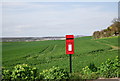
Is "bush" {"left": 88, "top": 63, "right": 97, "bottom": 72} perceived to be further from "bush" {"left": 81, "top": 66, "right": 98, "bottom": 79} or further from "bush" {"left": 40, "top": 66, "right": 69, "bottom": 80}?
"bush" {"left": 40, "top": 66, "right": 69, "bottom": 80}

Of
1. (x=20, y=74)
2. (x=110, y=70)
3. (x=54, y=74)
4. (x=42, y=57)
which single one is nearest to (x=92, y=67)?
(x=110, y=70)

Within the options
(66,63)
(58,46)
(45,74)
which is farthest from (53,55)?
(45,74)

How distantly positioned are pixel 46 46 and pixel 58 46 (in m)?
0.51

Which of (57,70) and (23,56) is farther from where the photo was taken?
(23,56)

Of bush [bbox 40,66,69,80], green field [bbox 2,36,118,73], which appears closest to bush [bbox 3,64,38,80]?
bush [bbox 40,66,69,80]

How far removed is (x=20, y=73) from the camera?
421 centimetres

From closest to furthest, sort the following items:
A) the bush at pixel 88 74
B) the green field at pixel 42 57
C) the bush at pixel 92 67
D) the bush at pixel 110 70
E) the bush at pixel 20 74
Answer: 1. the bush at pixel 20 74
2. the bush at pixel 88 74
3. the bush at pixel 110 70
4. the bush at pixel 92 67
5. the green field at pixel 42 57

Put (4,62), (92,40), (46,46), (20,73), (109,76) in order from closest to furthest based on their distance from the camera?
(20,73)
(109,76)
(4,62)
(46,46)
(92,40)

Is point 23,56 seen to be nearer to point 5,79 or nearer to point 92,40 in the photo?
point 5,79

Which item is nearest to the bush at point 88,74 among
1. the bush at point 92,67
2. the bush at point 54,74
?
the bush at point 92,67

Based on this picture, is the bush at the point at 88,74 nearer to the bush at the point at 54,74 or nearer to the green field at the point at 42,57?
the green field at the point at 42,57

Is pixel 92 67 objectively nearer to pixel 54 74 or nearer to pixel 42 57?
pixel 54 74

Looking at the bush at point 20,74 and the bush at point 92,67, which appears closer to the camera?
the bush at point 20,74

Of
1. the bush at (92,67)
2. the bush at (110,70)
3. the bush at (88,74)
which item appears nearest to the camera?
the bush at (88,74)
